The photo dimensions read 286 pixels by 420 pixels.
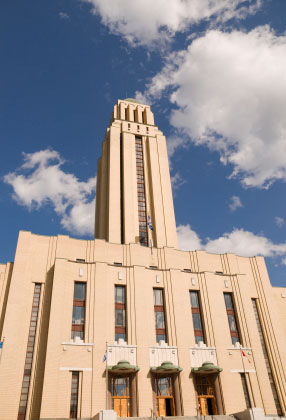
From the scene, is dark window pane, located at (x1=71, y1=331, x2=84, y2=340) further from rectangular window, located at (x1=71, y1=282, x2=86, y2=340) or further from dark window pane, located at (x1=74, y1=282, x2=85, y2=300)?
dark window pane, located at (x1=74, y1=282, x2=85, y2=300)

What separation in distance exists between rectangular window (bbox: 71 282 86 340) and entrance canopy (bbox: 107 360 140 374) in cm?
493

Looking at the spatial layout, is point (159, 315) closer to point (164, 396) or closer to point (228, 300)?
point (164, 396)

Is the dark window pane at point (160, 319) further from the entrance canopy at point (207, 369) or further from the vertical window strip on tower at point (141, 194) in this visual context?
the vertical window strip on tower at point (141, 194)

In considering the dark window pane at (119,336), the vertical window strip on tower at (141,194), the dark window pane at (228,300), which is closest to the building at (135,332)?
the dark window pane at (228,300)

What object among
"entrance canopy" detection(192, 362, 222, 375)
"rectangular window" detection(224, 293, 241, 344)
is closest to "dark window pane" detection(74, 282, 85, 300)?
"entrance canopy" detection(192, 362, 222, 375)

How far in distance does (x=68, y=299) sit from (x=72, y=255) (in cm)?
676

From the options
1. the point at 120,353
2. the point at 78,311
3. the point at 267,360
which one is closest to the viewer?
the point at 120,353

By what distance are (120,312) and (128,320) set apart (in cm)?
153

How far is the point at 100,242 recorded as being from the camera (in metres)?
45.9

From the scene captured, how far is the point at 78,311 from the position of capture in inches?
1544

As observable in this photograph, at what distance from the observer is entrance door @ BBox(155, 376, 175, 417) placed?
35.9m

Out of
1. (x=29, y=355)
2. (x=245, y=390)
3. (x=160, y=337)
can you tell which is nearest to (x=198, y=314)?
(x=160, y=337)

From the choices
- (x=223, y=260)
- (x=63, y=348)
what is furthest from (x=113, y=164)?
(x=63, y=348)

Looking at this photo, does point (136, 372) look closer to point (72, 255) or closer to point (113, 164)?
point (72, 255)
